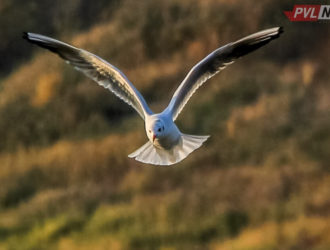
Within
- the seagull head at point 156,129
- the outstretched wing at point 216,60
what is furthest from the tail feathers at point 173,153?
the seagull head at point 156,129

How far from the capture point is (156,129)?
716cm

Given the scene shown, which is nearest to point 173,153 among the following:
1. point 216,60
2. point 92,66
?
point 216,60

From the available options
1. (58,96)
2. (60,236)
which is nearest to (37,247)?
(60,236)

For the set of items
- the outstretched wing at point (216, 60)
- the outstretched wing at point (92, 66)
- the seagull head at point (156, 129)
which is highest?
the outstretched wing at point (92, 66)

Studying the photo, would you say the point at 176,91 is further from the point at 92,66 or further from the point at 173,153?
the point at 92,66

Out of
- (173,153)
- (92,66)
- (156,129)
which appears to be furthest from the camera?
(92,66)

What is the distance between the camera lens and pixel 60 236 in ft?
42.0

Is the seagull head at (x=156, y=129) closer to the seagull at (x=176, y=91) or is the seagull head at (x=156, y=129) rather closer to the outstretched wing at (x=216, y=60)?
the seagull at (x=176, y=91)

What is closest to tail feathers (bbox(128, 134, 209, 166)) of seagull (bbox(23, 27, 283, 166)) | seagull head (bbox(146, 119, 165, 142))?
seagull (bbox(23, 27, 283, 166))

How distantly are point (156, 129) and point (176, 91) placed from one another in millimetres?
686

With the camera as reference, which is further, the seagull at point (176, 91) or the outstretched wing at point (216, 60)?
the outstretched wing at point (216, 60)

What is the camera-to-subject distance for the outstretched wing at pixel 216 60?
7730mm

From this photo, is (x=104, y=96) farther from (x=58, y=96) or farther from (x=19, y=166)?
(x=19, y=166)

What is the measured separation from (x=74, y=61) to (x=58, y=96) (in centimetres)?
672
